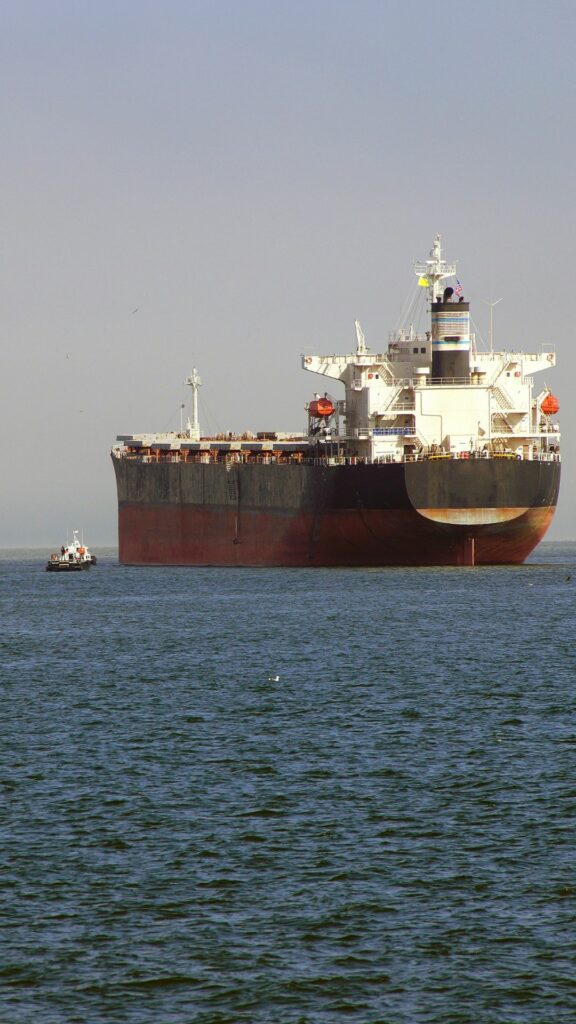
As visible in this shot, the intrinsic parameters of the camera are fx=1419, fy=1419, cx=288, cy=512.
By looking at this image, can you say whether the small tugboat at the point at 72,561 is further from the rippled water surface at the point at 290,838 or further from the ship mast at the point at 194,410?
the rippled water surface at the point at 290,838

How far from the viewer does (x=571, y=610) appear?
67.6 meters

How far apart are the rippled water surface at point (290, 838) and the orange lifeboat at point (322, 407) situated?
40.8 metres

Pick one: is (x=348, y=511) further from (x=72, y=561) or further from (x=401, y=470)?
(x=72, y=561)

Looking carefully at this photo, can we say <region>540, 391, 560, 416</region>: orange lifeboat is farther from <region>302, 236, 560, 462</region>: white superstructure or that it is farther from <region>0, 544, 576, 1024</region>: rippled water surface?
<region>0, 544, 576, 1024</region>: rippled water surface

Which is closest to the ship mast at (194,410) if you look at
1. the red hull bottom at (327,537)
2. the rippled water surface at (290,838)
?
the red hull bottom at (327,537)

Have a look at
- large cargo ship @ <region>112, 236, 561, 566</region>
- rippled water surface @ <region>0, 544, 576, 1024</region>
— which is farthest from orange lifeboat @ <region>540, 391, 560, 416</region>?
rippled water surface @ <region>0, 544, 576, 1024</region>

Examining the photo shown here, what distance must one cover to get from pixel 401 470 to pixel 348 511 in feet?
19.9

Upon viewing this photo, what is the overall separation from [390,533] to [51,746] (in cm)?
4857

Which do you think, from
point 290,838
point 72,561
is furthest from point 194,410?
point 290,838

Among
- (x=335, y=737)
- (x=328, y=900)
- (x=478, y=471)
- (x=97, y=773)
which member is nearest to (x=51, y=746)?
(x=97, y=773)

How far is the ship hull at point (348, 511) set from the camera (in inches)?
2940

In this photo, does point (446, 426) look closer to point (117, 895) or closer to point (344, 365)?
point (344, 365)

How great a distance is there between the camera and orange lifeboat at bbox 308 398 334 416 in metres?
87.6

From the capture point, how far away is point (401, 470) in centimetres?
7475
